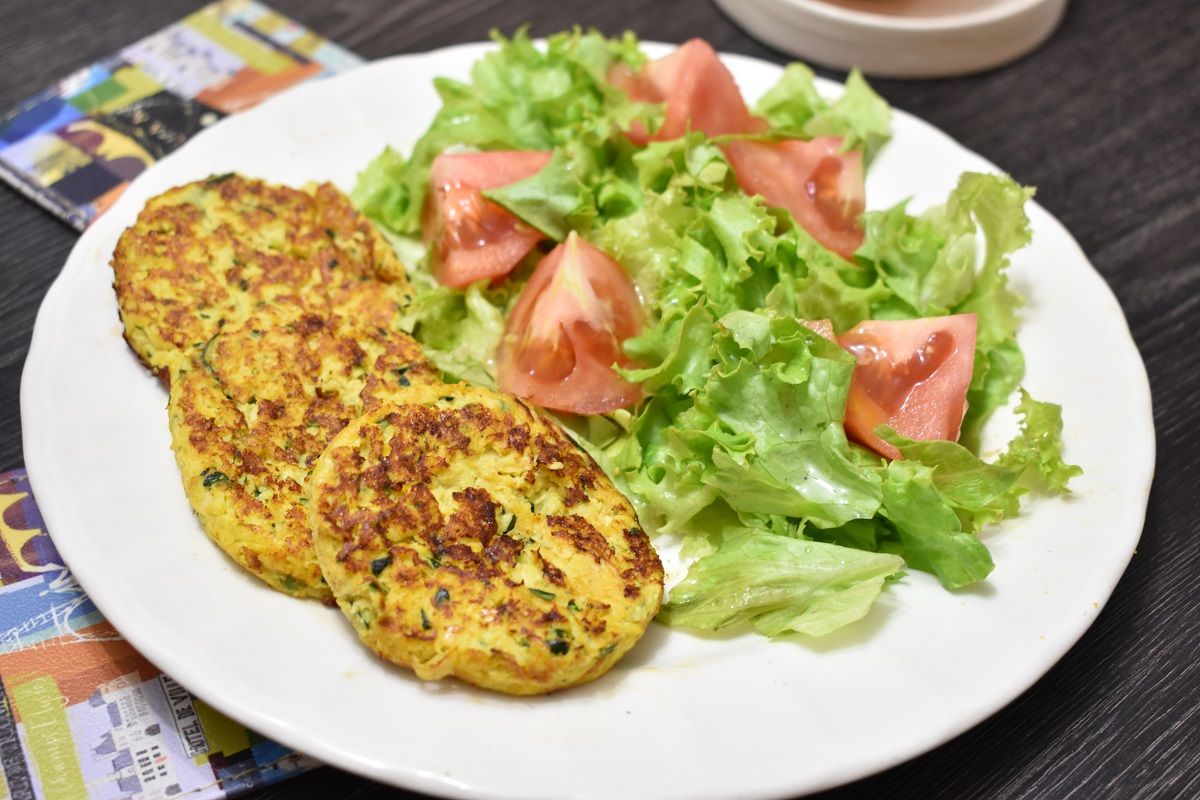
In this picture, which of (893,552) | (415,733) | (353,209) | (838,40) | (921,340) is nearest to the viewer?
(415,733)

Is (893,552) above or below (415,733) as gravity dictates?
below

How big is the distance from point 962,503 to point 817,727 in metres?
0.83

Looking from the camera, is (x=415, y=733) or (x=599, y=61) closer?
(x=415, y=733)

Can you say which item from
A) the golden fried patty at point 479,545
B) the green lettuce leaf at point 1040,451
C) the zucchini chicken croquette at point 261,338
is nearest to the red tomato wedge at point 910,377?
the green lettuce leaf at point 1040,451

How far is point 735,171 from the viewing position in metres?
3.54

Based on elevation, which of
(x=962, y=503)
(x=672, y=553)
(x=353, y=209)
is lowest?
(x=672, y=553)

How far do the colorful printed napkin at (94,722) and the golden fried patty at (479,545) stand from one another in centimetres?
45

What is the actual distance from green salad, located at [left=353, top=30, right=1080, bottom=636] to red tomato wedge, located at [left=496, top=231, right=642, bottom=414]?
0.04 meters

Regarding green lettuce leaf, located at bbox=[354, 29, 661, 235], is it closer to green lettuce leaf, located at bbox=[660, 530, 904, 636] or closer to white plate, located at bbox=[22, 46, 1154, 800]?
white plate, located at bbox=[22, 46, 1154, 800]

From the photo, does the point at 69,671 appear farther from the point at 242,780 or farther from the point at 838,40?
the point at 838,40

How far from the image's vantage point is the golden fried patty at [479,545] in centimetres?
232

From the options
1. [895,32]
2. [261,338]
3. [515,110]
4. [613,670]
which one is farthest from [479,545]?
[895,32]

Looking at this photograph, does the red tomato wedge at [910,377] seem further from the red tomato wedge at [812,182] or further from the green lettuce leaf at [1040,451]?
the red tomato wedge at [812,182]

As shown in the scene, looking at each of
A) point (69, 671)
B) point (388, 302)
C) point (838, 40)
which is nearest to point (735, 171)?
point (388, 302)
